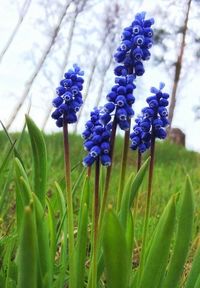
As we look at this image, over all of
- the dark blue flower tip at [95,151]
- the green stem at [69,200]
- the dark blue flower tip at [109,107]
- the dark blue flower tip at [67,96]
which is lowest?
the green stem at [69,200]

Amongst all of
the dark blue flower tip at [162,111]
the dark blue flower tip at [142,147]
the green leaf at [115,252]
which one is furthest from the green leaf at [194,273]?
the dark blue flower tip at [162,111]

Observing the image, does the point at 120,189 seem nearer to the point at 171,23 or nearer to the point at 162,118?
the point at 162,118

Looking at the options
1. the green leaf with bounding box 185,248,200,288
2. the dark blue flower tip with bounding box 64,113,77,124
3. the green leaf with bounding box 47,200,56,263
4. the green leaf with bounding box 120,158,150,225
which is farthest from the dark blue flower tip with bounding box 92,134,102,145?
the green leaf with bounding box 185,248,200,288

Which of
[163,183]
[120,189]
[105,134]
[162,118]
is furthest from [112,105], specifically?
[163,183]

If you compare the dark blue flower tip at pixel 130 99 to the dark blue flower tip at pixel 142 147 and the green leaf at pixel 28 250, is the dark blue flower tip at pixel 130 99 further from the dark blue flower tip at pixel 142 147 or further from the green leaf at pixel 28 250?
the green leaf at pixel 28 250

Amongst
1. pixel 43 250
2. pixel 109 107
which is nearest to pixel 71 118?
pixel 109 107

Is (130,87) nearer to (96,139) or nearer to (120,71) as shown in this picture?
(120,71)
